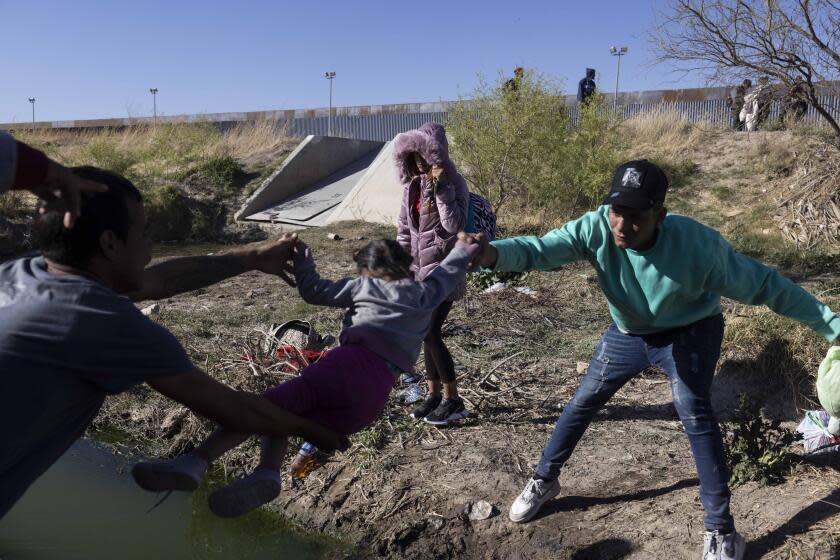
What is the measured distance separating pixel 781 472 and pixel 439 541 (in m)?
1.97

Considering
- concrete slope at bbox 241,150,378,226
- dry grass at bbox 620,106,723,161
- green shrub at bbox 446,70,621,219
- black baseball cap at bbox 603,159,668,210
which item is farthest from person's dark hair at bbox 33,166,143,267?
dry grass at bbox 620,106,723,161

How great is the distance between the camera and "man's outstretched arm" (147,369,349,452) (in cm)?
254

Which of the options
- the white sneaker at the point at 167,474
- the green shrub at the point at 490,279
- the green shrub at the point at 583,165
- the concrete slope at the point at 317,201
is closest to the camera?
the white sneaker at the point at 167,474

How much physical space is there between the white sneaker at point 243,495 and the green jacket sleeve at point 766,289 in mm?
2112

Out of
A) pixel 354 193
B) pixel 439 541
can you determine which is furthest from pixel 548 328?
pixel 354 193

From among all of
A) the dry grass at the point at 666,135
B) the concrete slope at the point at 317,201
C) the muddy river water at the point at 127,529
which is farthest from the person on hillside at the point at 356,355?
the dry grass at the point at 666,135

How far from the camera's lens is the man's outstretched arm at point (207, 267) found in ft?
11.4

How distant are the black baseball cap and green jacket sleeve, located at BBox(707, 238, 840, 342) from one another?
0.41 meters

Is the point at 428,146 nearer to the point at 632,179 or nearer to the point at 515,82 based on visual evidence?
the point at 632,179

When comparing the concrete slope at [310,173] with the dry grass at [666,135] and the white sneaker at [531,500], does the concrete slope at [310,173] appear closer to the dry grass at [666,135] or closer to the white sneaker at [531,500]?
the dry grass at [666,135]

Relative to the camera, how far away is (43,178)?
241 cm

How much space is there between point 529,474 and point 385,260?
188 cm

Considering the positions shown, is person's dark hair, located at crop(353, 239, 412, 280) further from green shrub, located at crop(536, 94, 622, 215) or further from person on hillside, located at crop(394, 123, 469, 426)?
green shrub, located at crop(536, 94, 622, 215)

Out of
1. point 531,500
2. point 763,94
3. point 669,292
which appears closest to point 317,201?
point 763,94
